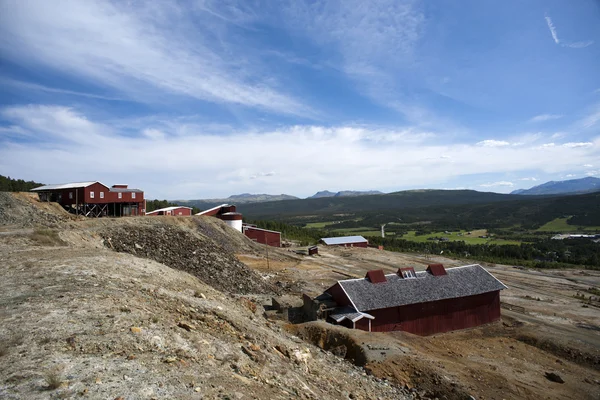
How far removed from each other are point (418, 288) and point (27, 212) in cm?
3611

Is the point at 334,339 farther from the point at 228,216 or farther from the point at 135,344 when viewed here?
the point at 228,216

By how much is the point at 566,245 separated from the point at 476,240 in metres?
25.2

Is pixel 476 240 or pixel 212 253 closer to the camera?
pixel 212 253

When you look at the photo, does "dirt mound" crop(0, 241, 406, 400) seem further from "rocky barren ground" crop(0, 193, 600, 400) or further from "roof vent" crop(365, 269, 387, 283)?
"roof vent" crop(365, 269, 387, 283)

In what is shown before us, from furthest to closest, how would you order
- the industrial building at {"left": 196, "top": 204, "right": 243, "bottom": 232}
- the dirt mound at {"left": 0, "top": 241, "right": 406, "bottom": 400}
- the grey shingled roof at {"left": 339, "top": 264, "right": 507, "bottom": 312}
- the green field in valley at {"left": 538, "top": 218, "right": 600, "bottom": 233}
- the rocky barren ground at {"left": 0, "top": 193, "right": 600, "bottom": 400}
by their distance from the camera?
the green field in valley at {"left": 538, "top": 218, "right": 600, "bottom": 233}
the industrial building at {"left": 196, "top": 204, "right": 243, "bottom": 232}
the grey shingled roof at {"left": 339, "top": 264, "right": 507, "bottom": 312}
the rocky barren ground at {"left": 0, "top": 193, "right": 600, "bottom": 400}
the dirt mound at {"left": 0, "top": 241, "right": 406, "bottom": 400}

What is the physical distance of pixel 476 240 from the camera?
123 metres

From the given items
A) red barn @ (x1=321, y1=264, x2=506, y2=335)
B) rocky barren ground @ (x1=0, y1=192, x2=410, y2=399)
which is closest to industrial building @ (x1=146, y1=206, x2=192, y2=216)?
rocky barren ground @ (x1=0, y1=192, x2=410, y2=399)

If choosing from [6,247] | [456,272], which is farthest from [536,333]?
[6,247]

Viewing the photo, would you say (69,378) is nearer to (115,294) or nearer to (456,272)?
(115,294)

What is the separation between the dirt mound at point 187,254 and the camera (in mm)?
28181

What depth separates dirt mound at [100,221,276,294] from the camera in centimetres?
2818

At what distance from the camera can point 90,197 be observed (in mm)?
42938

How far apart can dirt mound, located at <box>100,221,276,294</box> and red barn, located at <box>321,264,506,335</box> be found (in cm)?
762

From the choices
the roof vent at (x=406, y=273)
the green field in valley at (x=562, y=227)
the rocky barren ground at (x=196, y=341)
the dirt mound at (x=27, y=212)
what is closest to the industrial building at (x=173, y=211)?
the dirt mound at (x=27, y=212)
